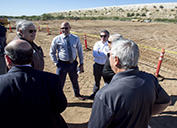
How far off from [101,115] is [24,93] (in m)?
0.80

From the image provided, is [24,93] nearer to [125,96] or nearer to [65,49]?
[125,96]

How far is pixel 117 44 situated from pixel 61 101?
38.2 inches

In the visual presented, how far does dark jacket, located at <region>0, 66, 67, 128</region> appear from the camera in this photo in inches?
47.6

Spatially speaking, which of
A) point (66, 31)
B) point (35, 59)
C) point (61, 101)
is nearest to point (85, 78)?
point (66, 31)

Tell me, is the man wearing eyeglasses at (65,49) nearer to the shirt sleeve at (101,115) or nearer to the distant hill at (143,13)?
the shirt sleeve at (101,115)

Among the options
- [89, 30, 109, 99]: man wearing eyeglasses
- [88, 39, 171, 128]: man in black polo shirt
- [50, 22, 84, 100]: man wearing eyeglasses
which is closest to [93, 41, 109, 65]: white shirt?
[89, 30, 109, 99]: man wearing eyeglasses

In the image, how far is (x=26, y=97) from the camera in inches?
48.9

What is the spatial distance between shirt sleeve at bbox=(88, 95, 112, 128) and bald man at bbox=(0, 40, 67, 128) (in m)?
0.55

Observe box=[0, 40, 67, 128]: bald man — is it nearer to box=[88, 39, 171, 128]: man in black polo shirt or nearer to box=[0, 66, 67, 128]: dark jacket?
box=[0, 66, 67, 128]: dark jacket

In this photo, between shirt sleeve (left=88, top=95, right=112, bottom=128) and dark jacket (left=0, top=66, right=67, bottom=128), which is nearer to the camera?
shirt sleeve (left=88, top=95, right=112, bottom=128)

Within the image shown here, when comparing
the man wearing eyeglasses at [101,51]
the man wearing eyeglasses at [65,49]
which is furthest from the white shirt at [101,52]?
the man wearing eyeglasses at [65,49]

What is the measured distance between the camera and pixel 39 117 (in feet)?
4.42

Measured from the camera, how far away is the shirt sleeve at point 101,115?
109 cm

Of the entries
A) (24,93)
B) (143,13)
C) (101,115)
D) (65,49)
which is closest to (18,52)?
(24,93)
